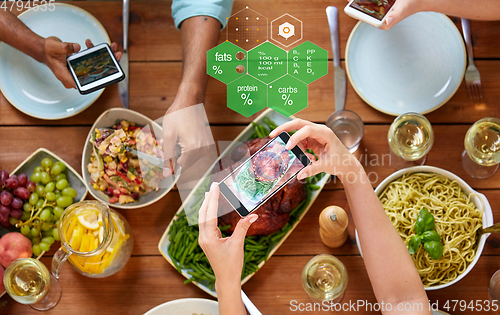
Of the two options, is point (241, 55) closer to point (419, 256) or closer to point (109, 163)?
point (109, 163)

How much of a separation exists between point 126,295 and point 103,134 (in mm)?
527

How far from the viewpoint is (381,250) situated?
3.16 ft

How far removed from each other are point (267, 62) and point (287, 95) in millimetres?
124

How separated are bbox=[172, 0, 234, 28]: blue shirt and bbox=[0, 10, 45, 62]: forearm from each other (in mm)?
456

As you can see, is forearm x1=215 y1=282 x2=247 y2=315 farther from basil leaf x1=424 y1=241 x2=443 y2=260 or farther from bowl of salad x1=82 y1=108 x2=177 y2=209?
basil leaf x1=424 y1=241 x2=443 y2=260

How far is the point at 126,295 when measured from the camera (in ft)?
3.84

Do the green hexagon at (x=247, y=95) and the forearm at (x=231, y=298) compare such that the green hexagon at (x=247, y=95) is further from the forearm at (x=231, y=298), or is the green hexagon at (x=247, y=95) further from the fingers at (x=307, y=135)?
the forearm at (x=231, y=298)

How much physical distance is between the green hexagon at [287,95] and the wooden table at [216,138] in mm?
32

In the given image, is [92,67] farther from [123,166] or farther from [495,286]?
[495,286]

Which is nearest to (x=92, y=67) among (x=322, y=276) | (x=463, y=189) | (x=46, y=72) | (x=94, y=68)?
(x=94, y=68)

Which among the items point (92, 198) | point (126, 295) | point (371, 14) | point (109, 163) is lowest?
point (126, 295)

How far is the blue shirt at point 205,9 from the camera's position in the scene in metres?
1.14

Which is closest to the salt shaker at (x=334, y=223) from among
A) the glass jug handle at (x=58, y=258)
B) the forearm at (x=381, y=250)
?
the forearm at (x=381, y=250)

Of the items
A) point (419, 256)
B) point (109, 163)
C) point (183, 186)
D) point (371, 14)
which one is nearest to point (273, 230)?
point (183, 186)
